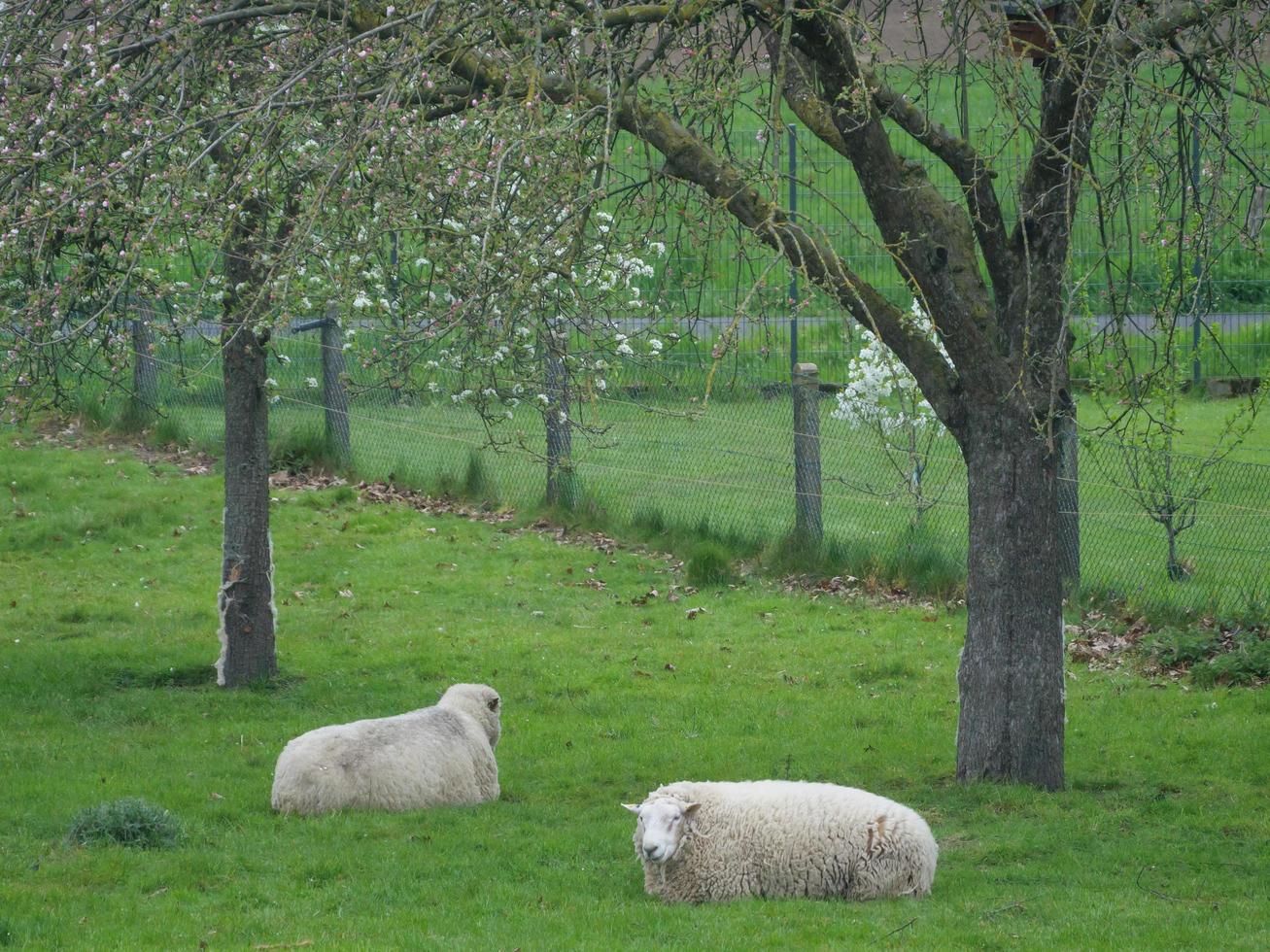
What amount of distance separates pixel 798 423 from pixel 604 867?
7.51 m

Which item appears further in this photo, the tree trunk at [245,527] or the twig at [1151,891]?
the tree trunk at [245,527]

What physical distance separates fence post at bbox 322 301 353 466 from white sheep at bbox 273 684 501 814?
924cm

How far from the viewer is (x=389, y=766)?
26.7 feet

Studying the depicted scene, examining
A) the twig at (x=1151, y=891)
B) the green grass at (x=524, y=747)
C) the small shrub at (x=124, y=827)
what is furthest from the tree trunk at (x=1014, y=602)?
the small shrub at (x=124, y=827)

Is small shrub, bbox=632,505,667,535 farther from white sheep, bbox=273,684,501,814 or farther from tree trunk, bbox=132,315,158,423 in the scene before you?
tree trunk, bbox=132,315,158,423

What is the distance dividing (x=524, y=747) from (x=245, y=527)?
2592mm

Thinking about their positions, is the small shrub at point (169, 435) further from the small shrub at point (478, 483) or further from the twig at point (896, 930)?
the twig at point (896, 930)

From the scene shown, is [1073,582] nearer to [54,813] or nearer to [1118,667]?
[1118,667]

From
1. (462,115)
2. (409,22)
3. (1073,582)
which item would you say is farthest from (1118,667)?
(409,22)

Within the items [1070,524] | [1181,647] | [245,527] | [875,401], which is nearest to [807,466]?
[875,401]

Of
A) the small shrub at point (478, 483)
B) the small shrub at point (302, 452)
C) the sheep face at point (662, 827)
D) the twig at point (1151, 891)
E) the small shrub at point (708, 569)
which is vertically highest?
the small shrub at point (302, 452)

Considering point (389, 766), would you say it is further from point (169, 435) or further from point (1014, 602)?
point (169, 435)

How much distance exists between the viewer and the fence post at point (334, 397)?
56.7 ft

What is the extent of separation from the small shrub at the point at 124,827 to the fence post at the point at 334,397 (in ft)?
33.1
